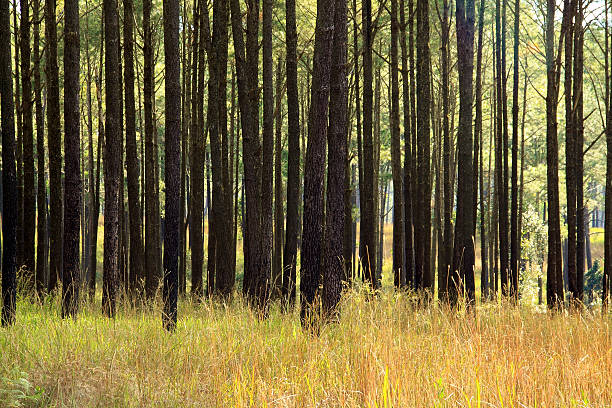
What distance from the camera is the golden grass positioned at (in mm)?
3693

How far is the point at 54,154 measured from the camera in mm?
7926

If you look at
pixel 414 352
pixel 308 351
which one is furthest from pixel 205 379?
pixel 414 352

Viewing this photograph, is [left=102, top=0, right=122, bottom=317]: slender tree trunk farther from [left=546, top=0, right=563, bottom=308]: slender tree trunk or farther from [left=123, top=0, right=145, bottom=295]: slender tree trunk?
[left=546, top=0, right=563, bottom=308]: slender tree trunk

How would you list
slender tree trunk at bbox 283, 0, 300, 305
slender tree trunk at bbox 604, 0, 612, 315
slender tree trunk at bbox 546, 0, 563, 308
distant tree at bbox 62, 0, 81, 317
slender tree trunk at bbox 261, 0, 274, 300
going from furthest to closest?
slender tree trunk at bbox 604, 0, 612, 315
slender tree trunk at bbox 546, 0, 563, 308
slender tree trunk at bbox 283, 0, 300, 305
slender tree trunk at bbox 261, 0, 274, 300
distant tree at bbox 62, 0, 81, 317

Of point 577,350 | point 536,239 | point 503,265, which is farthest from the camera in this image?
point 536,239

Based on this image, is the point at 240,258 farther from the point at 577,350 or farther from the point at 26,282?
the point at 577,350

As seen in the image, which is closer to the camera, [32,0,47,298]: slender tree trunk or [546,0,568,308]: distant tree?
[546,0,568,308]: distant tree

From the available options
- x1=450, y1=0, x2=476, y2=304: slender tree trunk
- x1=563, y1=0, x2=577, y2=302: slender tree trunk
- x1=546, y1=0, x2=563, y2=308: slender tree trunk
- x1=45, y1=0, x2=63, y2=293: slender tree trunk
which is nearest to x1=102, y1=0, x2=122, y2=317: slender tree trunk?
x1=45, y1=0, x2=63, y2=293: slender tree trunk

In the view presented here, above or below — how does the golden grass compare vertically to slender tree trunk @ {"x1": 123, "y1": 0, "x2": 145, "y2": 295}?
below

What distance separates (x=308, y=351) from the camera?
4.74 m

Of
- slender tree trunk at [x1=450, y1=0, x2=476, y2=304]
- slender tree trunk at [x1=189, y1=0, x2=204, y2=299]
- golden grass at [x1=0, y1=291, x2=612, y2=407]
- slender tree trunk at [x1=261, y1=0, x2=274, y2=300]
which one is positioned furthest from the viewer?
slender tree trunk at [x1=189, y1=0, x2=204, y2=299]

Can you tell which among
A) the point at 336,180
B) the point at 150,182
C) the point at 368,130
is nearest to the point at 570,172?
the point at 368,130

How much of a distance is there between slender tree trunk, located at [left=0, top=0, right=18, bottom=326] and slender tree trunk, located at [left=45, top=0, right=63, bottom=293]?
1062mm

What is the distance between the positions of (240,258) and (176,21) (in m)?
28.6
